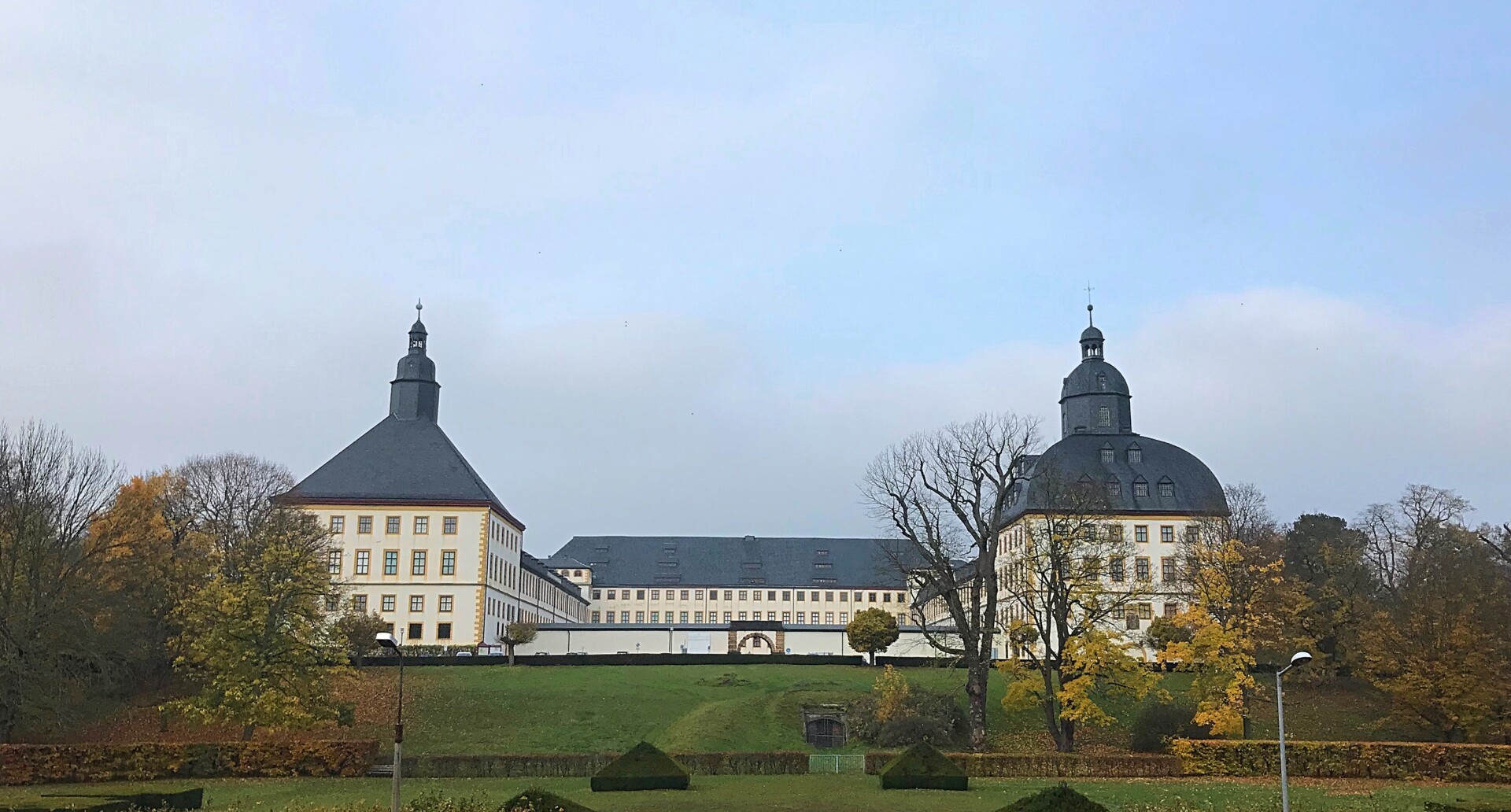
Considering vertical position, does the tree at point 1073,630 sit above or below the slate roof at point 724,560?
below

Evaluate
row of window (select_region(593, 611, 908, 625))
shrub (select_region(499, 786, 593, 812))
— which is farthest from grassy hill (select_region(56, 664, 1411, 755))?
row of window (select_region(593, 611, 908, 625))

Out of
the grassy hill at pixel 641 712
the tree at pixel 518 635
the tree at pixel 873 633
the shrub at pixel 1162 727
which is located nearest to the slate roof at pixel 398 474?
the tree at pixel 518 635

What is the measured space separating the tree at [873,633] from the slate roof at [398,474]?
24.0 metres

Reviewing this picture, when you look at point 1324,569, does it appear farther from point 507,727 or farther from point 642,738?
point 507,727

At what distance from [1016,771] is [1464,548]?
89.3 ft

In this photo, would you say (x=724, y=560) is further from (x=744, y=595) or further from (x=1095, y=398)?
(x=1095, y=398)

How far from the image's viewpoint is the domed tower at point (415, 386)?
251 feet

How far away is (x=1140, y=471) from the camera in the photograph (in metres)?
72.1

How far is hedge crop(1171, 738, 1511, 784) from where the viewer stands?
110 feet

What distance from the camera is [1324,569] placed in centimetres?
5784

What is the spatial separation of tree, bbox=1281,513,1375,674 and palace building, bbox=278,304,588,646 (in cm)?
4236

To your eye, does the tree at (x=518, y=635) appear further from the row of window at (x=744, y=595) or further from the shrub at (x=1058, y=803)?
the row of window at (x=744, y=595)

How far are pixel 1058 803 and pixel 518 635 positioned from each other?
46446 millimetres

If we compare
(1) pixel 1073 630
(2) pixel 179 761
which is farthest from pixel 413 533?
(1) pixel 1073 630
